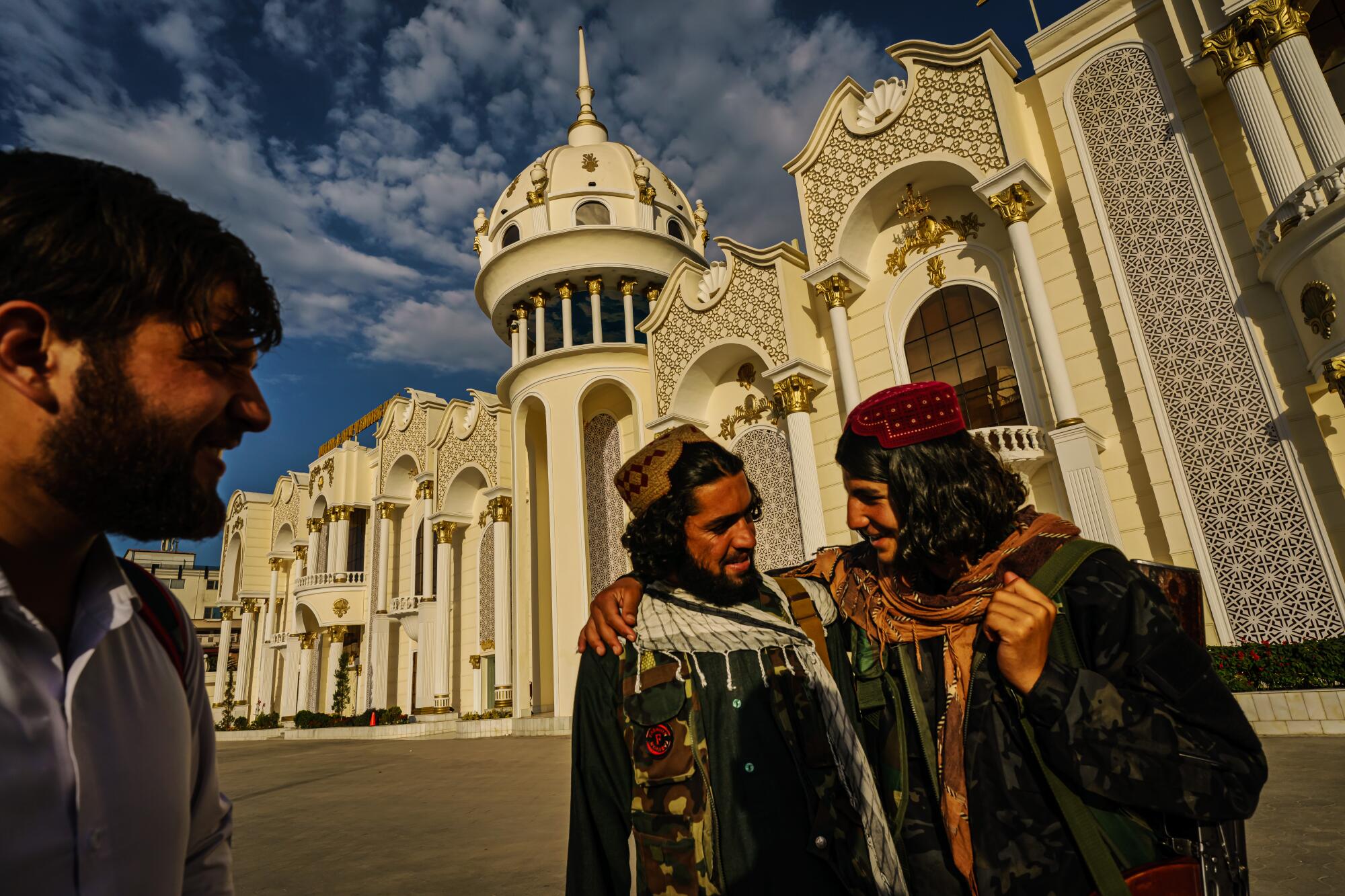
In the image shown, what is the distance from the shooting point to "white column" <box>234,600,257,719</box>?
2862 cm

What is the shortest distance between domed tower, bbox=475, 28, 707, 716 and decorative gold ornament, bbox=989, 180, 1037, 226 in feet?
23.5

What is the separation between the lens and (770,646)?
1.78 meters

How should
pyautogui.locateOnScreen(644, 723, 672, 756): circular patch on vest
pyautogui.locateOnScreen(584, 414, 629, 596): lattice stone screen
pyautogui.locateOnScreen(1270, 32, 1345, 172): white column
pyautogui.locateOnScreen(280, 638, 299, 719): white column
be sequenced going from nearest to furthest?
pyautogui.locateOnScreen(644, 723, 672, 756): circular patch on vest, pyautogui.locateOnScreen(1270, 32, 1345, 172): white column, pyautogui.locateOnScreen(584, 414, 629, 596): lattice stone screen, pyautogui.locateOnScreen(280, 638, 299, 719): white column

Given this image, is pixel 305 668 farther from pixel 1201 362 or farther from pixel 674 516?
pixel 674 516

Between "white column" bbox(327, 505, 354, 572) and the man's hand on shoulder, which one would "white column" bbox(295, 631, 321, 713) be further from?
the man's hand on shoulder

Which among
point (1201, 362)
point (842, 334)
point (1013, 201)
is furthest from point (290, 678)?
point (1201, 362)

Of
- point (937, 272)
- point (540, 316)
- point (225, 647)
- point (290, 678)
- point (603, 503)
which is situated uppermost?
point (540, 316)

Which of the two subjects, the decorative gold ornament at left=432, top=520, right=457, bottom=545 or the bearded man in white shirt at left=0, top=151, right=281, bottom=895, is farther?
the decorative gold ornament at left=432, top=520, right=457, bottom=545

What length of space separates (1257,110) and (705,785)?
29.4 ft

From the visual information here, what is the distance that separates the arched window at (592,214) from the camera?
16016 mm

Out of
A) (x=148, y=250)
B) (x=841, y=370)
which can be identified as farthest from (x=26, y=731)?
(x=841, y=370)

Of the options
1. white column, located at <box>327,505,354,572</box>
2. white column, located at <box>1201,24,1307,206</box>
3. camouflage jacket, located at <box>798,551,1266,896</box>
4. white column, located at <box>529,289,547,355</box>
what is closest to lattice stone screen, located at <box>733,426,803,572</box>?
white column, located at <box>529,289,547,355</box>

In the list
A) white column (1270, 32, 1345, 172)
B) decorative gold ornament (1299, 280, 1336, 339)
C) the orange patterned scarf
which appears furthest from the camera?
white column (1270, 32, 1345, 172)

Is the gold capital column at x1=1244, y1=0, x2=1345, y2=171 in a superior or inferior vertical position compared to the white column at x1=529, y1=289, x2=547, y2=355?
inferior
